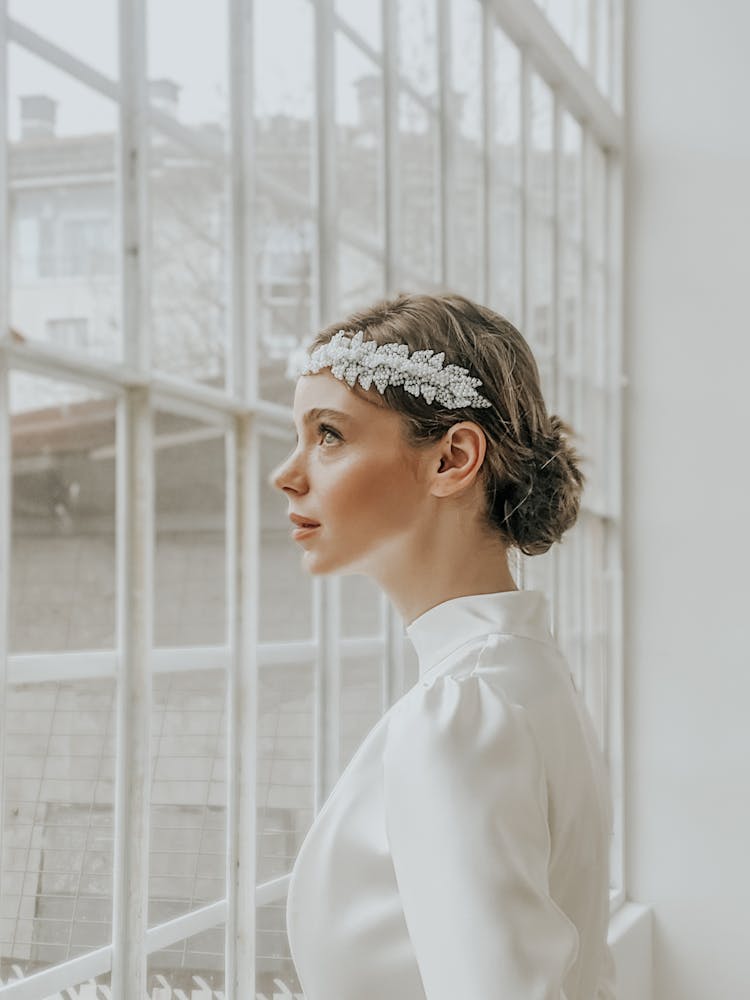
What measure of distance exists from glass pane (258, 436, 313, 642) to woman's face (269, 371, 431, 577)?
1.02m

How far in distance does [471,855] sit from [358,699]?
1712 millimetres

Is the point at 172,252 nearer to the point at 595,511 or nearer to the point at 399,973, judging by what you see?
the point at 399,973

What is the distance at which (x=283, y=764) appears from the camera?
2311 mm

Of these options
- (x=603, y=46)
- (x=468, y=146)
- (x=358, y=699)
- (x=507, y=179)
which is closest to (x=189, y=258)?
(x=358, y=699)

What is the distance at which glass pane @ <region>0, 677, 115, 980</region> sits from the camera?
1.60 metres

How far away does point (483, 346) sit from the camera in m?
1.22

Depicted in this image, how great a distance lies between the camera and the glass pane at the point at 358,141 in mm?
2572

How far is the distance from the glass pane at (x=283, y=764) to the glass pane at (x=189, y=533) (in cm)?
20

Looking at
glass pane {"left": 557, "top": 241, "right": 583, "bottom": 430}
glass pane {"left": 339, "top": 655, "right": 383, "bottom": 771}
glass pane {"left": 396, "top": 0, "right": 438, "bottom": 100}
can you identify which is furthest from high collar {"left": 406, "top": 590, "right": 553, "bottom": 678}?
glass pane {"left": 557, "top": 241, "right": 583, "bottom": 430}

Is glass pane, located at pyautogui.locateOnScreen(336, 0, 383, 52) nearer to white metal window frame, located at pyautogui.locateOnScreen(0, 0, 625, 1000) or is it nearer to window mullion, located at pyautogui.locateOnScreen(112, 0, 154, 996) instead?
white metal window frame, located at pyautogui.locateOnScreen(0, 0, 625, 1000)

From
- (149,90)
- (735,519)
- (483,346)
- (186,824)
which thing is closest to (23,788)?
(186,824)

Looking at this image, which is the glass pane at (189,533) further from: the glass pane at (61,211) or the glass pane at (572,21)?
Result: the glass pane at (572,21)

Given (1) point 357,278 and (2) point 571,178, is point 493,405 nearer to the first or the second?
(1) point 357,278

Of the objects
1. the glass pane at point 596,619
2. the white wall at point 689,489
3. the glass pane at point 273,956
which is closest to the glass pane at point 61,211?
the glass pane at point 273,956
